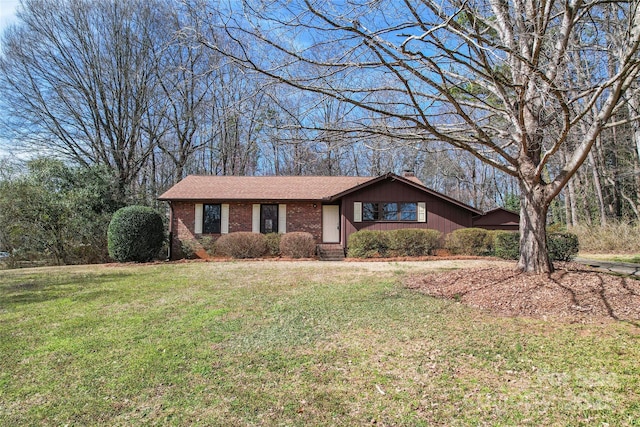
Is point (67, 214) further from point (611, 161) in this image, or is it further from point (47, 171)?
point (611, 161)

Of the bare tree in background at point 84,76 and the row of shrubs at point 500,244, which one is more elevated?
the bare tree in background at point 84,76

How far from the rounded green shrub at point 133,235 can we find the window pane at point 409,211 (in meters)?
10.8

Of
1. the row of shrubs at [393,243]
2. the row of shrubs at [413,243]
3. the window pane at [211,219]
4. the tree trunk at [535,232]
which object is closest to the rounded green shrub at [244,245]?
the window pane at [211,219]

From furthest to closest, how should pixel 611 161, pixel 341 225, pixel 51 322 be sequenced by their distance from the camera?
pixel 611 161, pixel 341 225, pixel 51 322

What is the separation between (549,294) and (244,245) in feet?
37.1

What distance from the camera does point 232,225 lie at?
54.2 ft

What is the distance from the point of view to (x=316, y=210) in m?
17.0

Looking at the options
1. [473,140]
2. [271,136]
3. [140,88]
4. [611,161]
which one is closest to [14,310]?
[271,136]

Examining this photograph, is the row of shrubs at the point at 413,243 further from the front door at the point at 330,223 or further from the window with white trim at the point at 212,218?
the window with white trim at the point at 212,218

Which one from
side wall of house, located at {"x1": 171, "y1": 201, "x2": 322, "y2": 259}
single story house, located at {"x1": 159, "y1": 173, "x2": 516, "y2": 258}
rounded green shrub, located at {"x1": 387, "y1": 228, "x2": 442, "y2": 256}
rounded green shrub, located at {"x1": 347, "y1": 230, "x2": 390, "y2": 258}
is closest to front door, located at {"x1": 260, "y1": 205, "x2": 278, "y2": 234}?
single story house, located at {"x1": 159, "y1": 173, "x2": 516, "y2": 258}

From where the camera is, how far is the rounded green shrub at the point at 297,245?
14.2 m

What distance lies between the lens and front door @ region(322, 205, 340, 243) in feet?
55.2

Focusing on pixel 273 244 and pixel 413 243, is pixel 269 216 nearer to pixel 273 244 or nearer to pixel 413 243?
pixel 273 244

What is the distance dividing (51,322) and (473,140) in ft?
24.5
